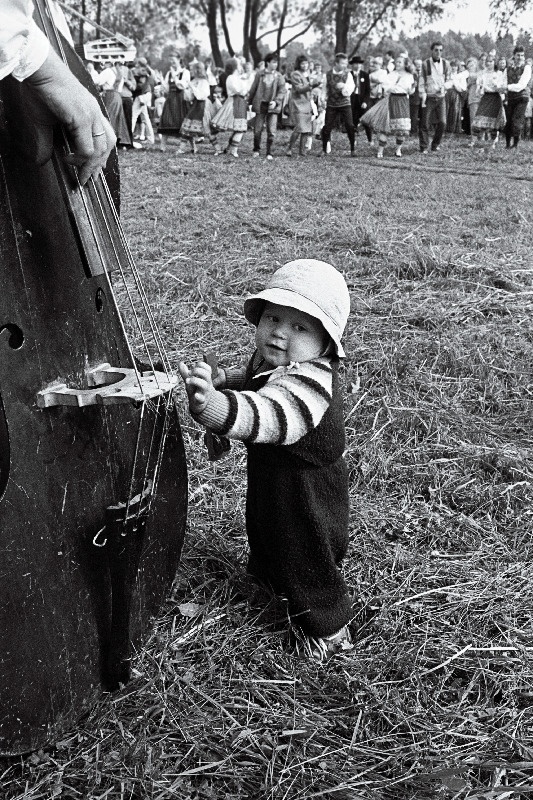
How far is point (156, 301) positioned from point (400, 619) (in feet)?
9.40

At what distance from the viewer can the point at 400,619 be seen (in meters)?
2.35

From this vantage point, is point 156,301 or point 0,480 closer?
point 0,480

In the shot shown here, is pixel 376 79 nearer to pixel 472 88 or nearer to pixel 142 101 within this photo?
pixel 472 88

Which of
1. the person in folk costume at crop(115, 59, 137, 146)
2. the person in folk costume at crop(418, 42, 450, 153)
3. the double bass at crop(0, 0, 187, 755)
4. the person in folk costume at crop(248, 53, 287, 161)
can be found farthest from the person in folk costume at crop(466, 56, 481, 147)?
the double bass at crop(0, 0, 187, 755)

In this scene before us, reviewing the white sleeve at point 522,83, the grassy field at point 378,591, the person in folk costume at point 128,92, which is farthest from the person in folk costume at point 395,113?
the grassy field at point 378,591

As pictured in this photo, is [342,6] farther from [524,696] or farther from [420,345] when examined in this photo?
[524,696]

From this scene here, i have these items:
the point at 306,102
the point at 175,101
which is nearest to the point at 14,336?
the point at 306,102

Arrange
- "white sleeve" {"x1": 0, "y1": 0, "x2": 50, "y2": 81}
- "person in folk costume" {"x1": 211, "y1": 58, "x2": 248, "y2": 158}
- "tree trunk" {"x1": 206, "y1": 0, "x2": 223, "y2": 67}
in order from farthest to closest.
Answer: "tree trunk" {"x1": 206, "y1": 0, "x2": 223, "y2": 67}, "person in folk costume" {"x1": 211, "y1": 58, "x2": 248, "y2": 158}, "white sleeve" {"x1": 0, "y1": 0, "x2": 50, "y2": 81}

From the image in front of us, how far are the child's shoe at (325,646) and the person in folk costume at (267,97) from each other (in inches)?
489

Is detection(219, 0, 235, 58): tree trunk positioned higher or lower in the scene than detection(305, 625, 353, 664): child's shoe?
→ higher

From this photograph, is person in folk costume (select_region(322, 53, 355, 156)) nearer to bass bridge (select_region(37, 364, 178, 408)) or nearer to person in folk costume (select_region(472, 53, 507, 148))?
person in folk costume (select_region(472, 53, 507, 148))

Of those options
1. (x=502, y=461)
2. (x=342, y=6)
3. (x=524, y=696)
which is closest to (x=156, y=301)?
(x=502, y=461)

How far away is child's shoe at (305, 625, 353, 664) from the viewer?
2.17 meters

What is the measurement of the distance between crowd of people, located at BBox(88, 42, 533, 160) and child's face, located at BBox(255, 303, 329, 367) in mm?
12198
